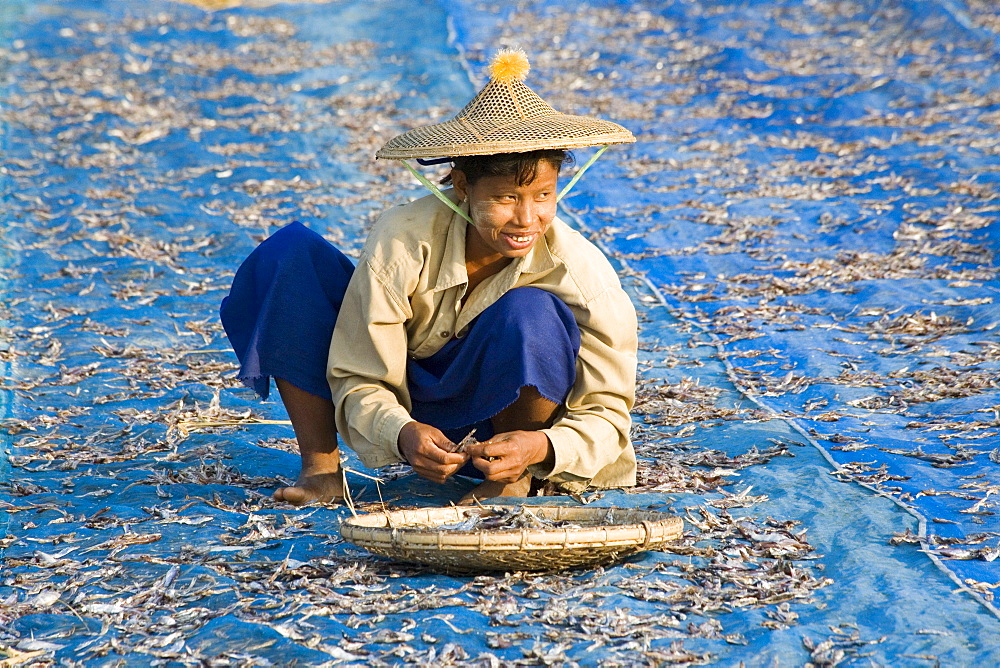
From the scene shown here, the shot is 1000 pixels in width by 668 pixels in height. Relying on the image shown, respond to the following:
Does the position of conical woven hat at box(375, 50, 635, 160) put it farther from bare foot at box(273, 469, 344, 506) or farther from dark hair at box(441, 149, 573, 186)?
bare foot at box(273, 469, 344, 506)

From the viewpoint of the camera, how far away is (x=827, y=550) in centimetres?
251

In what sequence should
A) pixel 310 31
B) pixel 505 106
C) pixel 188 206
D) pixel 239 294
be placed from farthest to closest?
pixel 310 31
pixel 188 206
pixel 239 294
pixel 505 106

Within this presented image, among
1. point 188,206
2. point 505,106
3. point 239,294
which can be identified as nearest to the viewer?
point 505,106

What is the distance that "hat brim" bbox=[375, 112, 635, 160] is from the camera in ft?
8.14

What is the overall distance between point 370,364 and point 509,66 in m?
0.78

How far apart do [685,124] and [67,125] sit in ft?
12.9

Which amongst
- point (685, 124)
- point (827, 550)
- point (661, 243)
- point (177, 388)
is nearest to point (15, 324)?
point (177, 388)

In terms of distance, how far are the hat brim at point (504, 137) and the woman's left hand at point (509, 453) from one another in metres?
0.63

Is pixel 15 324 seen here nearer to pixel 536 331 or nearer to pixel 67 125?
pixel 536 331

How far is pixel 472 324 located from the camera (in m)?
2.75

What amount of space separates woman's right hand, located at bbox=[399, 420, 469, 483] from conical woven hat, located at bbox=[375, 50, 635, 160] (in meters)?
0.61

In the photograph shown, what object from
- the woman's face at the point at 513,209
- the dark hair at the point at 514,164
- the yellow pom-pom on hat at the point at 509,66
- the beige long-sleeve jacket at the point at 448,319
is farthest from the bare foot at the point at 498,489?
the yellow pom-pom on hat at the point at 509,66

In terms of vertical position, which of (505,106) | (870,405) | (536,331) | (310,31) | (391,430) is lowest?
(870,405)

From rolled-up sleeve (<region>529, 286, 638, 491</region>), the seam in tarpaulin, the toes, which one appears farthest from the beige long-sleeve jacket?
the seam in tarpaulin
